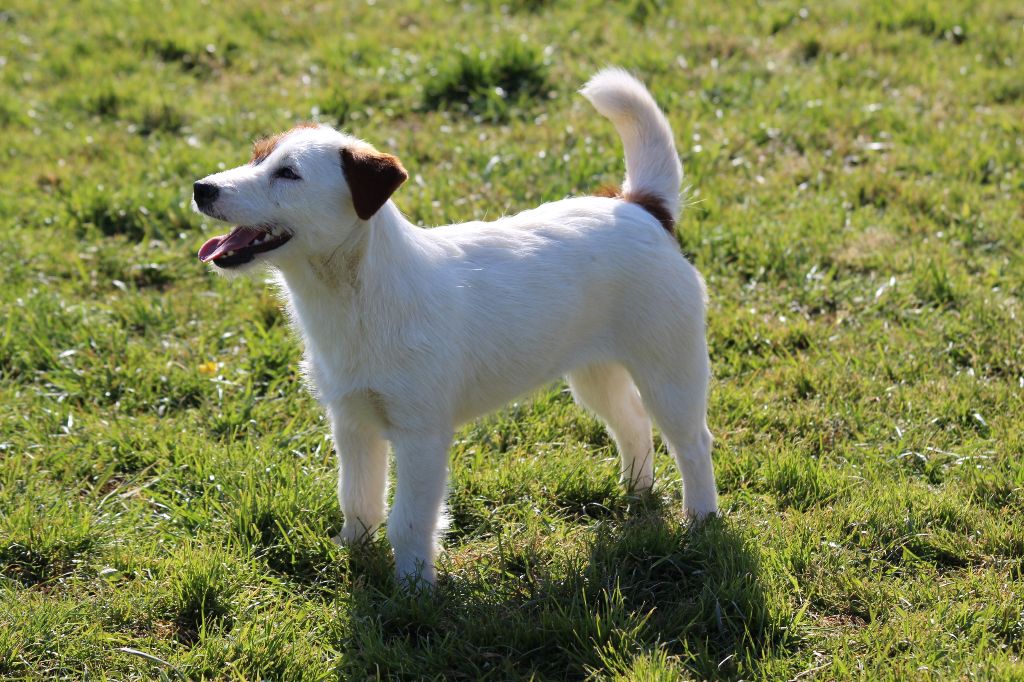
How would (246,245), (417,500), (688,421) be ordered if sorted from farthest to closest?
(688,421) → (417,500) → (246,245)

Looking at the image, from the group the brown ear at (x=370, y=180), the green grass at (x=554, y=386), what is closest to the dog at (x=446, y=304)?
the brown ear at (x=370, y=180)

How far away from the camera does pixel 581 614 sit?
11.9 ft

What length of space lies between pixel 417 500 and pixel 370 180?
1.07m

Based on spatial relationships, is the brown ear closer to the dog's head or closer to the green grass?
the dog's head

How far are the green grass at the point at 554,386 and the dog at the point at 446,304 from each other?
0.32 metres

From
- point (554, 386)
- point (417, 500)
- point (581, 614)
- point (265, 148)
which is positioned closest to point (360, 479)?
point (417, 500)

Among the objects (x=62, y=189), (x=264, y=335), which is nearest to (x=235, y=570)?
(x=264, y=335)

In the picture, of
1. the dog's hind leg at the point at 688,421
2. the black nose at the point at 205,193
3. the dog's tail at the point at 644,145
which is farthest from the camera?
the dog's tail at the point at 644,145

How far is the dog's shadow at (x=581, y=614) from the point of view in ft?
11.4

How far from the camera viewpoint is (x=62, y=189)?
670 centimetres

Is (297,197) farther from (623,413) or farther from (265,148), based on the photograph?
(623,413)

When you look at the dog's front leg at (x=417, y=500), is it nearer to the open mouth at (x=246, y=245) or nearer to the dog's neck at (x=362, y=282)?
the dog's neck at (x=362, y=282)

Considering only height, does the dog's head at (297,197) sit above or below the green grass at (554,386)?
above

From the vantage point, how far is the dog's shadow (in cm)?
347
